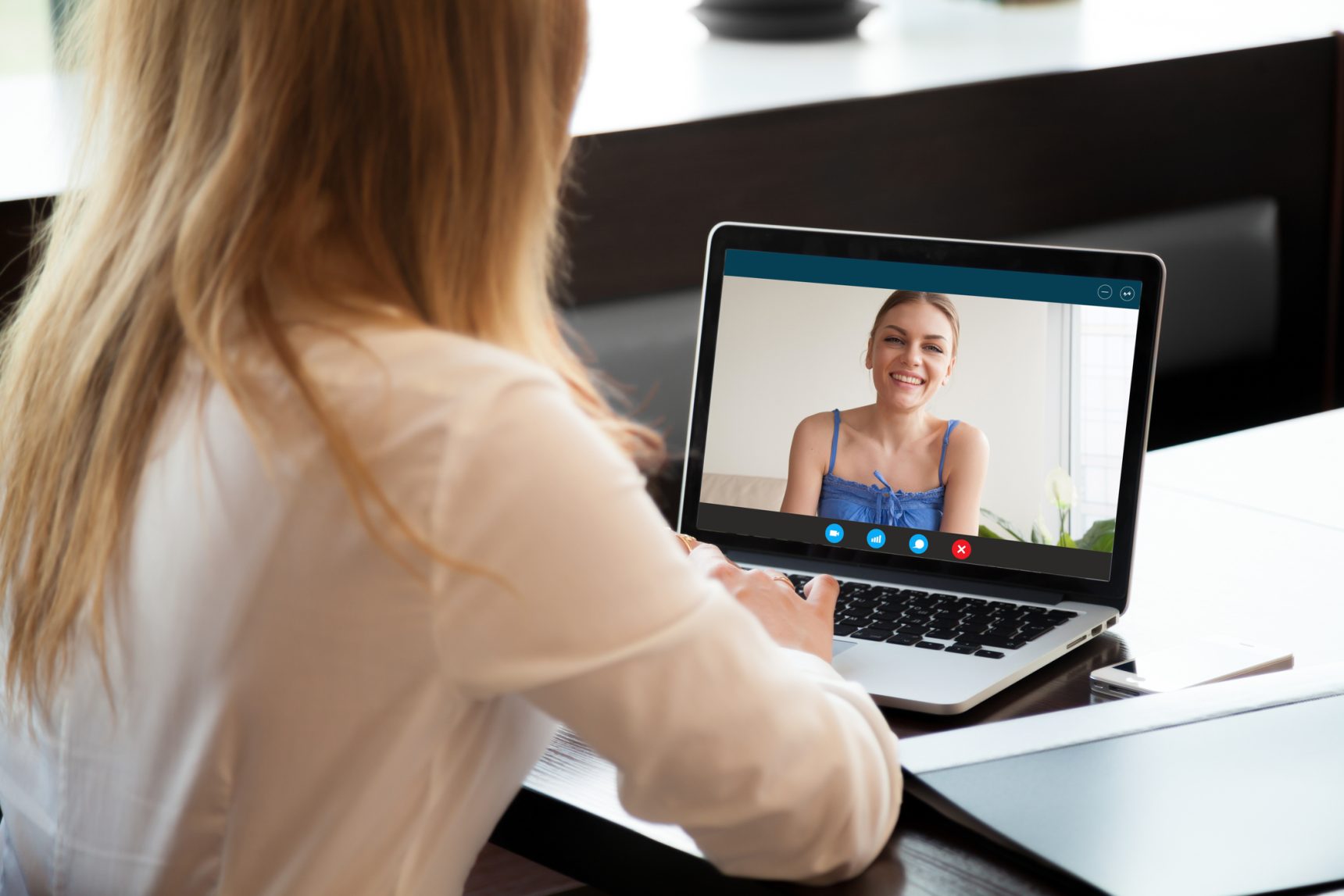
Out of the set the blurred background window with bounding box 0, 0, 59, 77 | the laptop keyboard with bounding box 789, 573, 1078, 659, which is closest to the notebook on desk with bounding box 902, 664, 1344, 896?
the laptop keyboard with bounding box 789, 573, 1078, 659

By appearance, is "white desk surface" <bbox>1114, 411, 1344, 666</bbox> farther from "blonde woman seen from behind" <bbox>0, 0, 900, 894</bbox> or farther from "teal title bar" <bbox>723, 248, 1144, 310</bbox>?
"blonde woman seen from behind" <bbox>0, 0, 900, 894</bbox>

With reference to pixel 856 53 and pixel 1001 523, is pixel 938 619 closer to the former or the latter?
pixel 1001 523

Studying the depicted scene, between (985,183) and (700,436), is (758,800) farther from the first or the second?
(985,183)

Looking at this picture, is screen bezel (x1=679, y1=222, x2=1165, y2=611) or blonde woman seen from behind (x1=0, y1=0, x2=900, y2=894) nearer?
blonde woman seen from behind (x1=0, y1=0, x2=900, y2=894)

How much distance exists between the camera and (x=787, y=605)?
0.92 metres

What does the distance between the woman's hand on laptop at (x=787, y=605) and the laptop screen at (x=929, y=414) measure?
176 millimetres

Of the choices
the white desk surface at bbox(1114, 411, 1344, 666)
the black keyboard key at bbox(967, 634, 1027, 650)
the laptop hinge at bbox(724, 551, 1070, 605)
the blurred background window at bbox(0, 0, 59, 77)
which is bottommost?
the black keyboard key at bbox(967, 634, 1027, 650)

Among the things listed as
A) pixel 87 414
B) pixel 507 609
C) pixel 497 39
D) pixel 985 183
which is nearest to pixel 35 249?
pixel 87 414

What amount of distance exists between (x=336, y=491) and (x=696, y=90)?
1856 millimetres

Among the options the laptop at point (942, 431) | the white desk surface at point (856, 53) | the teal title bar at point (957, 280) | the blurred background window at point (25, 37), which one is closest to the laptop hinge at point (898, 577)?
the laptop at point (942, 431)

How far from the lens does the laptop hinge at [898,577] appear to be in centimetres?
110

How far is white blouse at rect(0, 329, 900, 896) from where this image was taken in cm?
63

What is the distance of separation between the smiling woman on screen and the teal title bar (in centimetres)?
1

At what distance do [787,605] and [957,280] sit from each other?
13.5 inches
